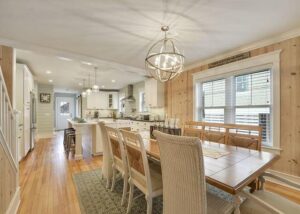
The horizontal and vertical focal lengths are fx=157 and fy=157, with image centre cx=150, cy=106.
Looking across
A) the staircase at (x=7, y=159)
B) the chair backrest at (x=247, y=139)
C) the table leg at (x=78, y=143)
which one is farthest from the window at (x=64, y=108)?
the chair backrest at (x=247, y=139)

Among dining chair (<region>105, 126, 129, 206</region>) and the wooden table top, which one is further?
dining chair (<region>105, 126, 129, 206</region>)

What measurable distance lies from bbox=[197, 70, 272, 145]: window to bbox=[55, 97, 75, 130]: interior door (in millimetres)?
9453

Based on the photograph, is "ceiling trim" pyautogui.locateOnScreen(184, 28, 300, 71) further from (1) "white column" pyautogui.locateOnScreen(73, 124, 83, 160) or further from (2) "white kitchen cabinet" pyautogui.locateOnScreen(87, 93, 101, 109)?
(2) "white kitchen cabinet" pyautogui.locateOnScreen(87, 93, 101, 109)

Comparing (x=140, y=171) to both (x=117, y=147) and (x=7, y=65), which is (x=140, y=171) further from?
(x=7, y=65)

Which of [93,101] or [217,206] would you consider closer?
[217,206]

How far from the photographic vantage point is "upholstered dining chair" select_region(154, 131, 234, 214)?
100 cm

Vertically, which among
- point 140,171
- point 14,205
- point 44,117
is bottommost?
point 14,205

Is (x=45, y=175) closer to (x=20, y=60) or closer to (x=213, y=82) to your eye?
(x=20, y=60)

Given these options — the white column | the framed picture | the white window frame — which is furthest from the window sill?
the framed picture

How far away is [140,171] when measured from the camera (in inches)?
66.7

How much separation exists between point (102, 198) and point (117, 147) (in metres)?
0.77

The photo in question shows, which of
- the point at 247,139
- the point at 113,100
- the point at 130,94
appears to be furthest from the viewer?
the point at 113,100

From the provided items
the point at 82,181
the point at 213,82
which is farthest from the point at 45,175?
the point at 213,82

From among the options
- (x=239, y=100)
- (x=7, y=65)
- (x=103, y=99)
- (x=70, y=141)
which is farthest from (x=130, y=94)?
(x=7, y=65)
